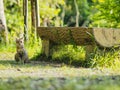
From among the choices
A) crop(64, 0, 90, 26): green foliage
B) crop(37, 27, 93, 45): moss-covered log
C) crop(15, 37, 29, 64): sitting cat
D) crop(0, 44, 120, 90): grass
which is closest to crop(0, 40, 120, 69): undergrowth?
crop(0, 44, 120, 90): grass

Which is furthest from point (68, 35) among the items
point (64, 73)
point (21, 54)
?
point (64, 73)

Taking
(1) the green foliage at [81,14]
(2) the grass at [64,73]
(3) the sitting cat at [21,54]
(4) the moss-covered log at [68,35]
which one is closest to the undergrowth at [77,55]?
(2) the grass at [64,73]

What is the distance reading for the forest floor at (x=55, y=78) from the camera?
6734mm

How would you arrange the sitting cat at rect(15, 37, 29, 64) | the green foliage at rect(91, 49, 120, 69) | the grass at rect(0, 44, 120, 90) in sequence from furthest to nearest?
the sitting cat at rect(15, 37, 29, 64), the green foliage at rect(91, 49, 120, 69), the grass at rect(0, 44, 120, 90)

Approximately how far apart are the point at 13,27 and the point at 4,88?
2357cm

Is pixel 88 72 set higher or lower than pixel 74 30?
lower

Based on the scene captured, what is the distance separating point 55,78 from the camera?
26.8 feet

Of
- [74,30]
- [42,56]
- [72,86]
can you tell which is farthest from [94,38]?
[72,86]

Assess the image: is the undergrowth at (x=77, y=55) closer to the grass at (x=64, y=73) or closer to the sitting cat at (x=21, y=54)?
the grass at (x=64, y=73)

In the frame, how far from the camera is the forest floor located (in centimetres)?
673

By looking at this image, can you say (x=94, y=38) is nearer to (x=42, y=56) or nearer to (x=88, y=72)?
(x=88, y=72)

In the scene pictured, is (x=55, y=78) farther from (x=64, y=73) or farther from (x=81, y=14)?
(x=81, y=14)

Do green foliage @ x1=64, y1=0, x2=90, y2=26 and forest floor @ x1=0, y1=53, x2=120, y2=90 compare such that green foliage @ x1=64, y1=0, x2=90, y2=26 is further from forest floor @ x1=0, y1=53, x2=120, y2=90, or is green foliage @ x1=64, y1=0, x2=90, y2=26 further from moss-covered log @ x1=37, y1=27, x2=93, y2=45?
forest floor @ x1=0, y1=53, x2=120, y2=90

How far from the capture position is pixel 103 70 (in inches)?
401
